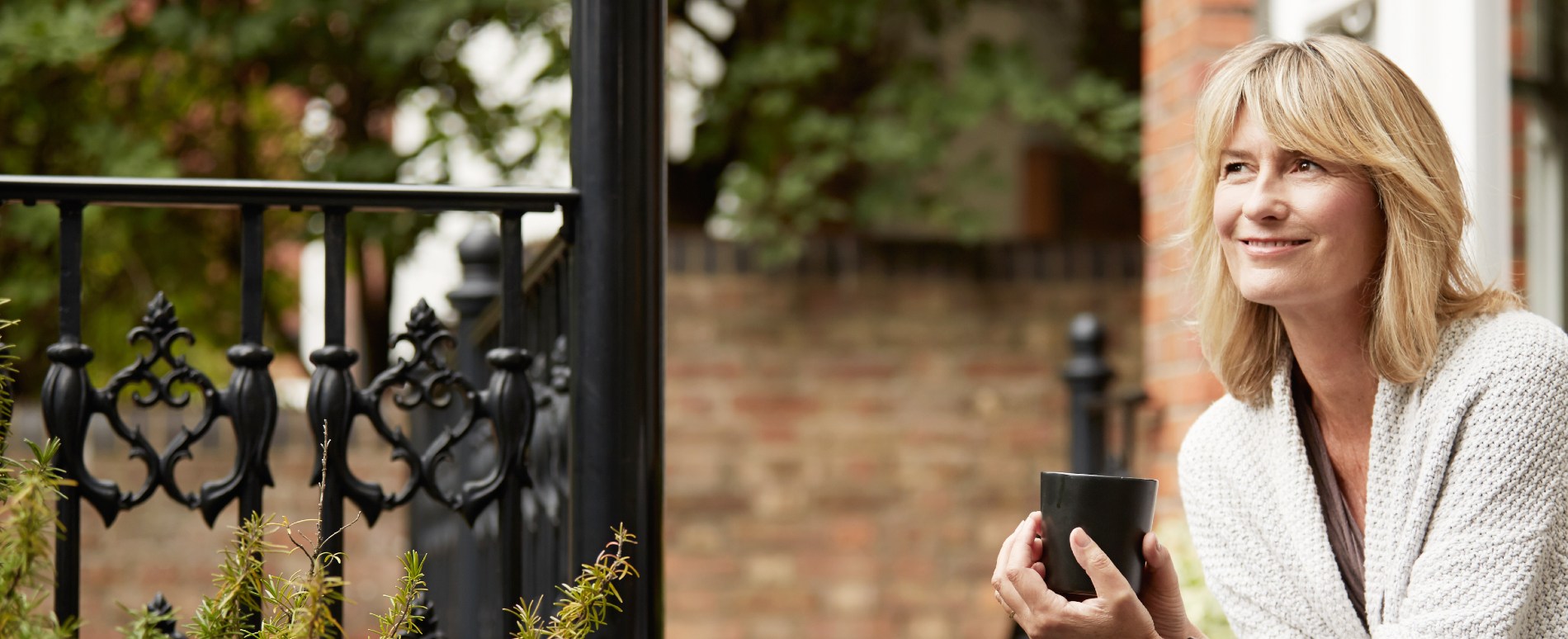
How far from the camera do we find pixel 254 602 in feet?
4.42

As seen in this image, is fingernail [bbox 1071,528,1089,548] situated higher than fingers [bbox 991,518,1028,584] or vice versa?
fingernail [bbox 1071,528,1089,548]

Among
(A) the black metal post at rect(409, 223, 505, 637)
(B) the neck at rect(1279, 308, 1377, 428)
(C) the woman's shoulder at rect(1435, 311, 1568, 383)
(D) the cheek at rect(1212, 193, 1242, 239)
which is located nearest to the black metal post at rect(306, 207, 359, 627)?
(A) the black metal post at rect(409, 223, 505, 637)

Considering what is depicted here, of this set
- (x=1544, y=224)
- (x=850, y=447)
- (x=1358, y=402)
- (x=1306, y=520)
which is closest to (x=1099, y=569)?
(x=1306, y=520)

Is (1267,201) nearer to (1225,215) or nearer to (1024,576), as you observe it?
(1225,215)

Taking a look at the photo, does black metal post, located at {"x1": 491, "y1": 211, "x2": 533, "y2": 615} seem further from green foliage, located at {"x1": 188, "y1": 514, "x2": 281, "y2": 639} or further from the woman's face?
the woman's face

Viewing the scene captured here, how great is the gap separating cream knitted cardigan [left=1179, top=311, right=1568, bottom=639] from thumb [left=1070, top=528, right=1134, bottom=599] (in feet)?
1.04

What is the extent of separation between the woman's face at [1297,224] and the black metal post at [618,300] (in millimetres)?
674

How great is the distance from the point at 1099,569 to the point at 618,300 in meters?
0.62

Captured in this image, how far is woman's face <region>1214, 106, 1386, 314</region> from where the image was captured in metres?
1.57

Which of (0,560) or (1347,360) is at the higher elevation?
(1347,360)

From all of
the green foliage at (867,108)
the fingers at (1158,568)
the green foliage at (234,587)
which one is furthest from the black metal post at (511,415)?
the green foliage at (867,108)

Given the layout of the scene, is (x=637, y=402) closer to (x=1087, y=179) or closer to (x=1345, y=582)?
(x=1345, y=582)

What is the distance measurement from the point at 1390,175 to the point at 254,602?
4.10 ft

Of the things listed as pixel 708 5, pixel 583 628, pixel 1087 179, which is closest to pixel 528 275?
pixel 583 628
